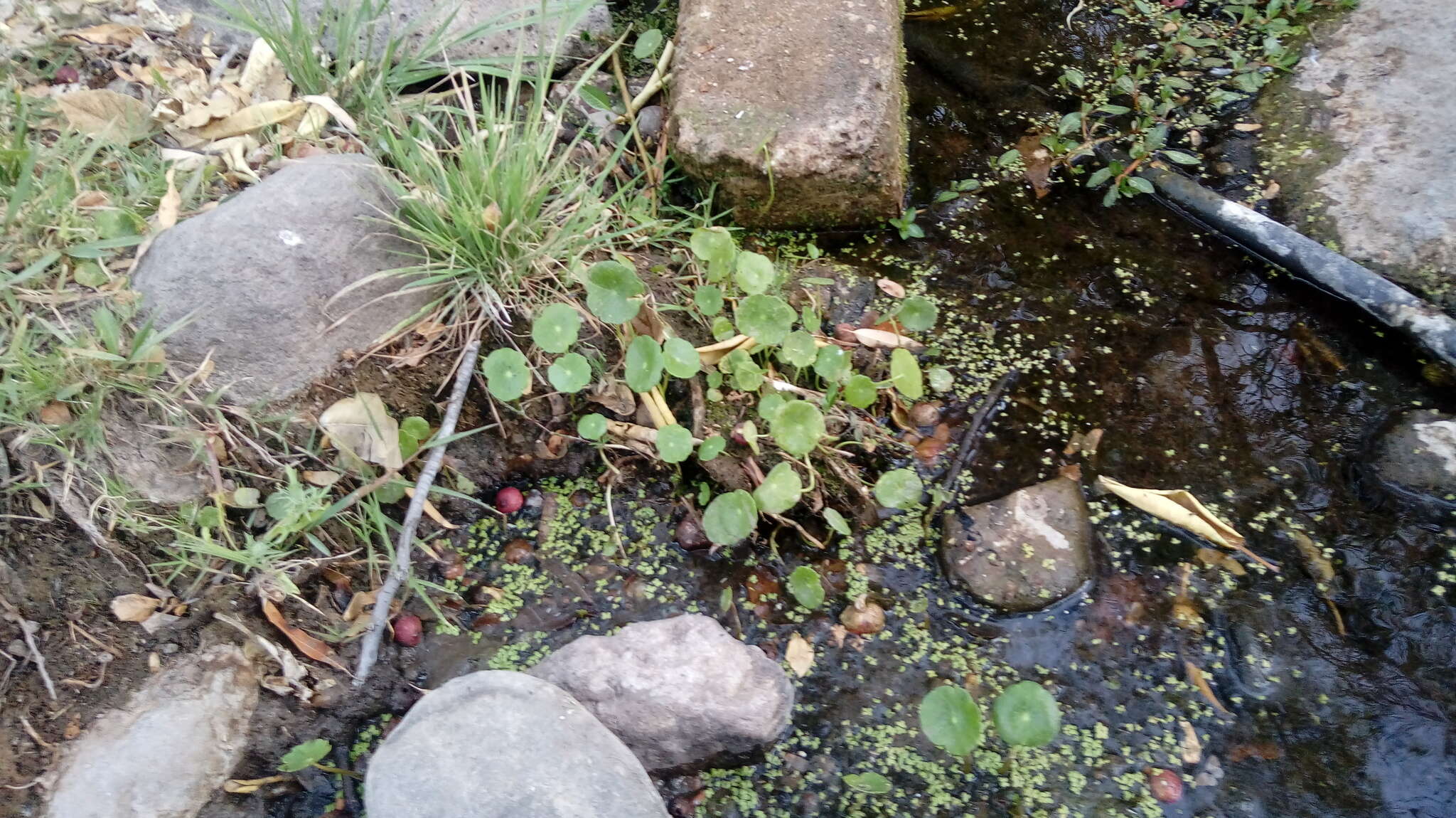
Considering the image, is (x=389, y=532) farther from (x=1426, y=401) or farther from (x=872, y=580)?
(x=1426, y=401)

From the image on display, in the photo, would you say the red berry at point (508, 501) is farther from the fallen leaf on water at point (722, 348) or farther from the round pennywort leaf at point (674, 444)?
the fallen leaf on water at point (722, 348)

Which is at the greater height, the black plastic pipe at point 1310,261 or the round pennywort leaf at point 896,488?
the black plastic pipe at point 1310,261

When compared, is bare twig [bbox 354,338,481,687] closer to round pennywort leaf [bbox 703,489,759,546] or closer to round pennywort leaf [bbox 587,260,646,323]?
round pennywort leaf [bbox 587,260,646,323]

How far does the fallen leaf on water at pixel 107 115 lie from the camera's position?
→ 2.30m

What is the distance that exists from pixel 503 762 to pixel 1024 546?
1253mm

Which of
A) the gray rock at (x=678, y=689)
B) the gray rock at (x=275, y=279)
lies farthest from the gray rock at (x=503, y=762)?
the gray rock at (x=275, y=279)

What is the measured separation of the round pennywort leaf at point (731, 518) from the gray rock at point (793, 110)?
983mm

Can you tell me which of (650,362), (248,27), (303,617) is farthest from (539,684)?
(248,27)

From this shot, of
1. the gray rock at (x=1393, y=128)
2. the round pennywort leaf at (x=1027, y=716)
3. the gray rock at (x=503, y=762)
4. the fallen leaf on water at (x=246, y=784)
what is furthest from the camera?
the gray rock at (x=1393, y=128)

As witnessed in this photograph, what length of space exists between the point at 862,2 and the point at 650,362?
1471 millimetres

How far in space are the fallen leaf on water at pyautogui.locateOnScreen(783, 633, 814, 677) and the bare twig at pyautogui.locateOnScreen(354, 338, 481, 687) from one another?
0.90 m

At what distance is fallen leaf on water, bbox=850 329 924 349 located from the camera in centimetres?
247

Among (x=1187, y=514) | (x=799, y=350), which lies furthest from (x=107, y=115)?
(x=1187, y=514)

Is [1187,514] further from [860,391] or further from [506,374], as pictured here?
[506,374]
